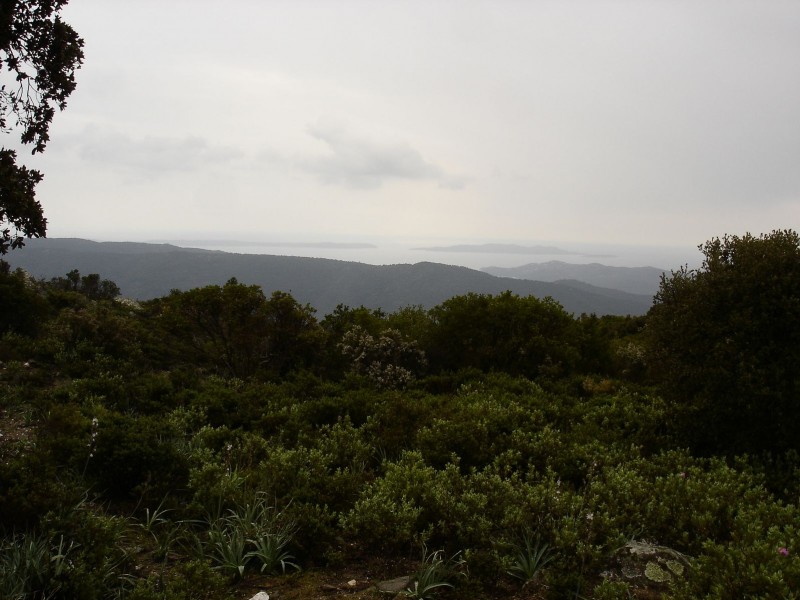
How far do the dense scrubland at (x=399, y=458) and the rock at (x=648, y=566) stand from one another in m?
0.07

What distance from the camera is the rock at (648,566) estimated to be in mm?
4234

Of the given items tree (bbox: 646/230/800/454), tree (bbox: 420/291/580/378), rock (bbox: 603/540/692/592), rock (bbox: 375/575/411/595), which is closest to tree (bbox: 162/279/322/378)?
tree (bbox: 420/291/580/378)

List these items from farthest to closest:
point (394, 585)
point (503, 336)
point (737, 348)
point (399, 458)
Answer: point (503, 336), point (737, 348), point (399, 458), point (394, 585)

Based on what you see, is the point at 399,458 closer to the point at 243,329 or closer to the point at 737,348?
the point at 737,348

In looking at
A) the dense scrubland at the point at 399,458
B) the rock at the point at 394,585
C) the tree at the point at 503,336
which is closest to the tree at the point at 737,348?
the dense scrubland at the point at 399,458

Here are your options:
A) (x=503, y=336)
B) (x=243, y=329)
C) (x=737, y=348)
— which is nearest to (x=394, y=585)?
(x=737, y=348)

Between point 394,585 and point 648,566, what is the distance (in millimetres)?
2369

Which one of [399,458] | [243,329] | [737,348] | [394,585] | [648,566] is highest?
[737,348]

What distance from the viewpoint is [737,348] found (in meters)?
8.25

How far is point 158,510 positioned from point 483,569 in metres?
3.95

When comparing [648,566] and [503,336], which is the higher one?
[503,336]

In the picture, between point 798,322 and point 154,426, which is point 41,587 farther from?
point 798,322

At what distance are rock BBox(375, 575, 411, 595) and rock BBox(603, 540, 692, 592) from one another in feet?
6.19

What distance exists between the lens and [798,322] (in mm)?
8023
